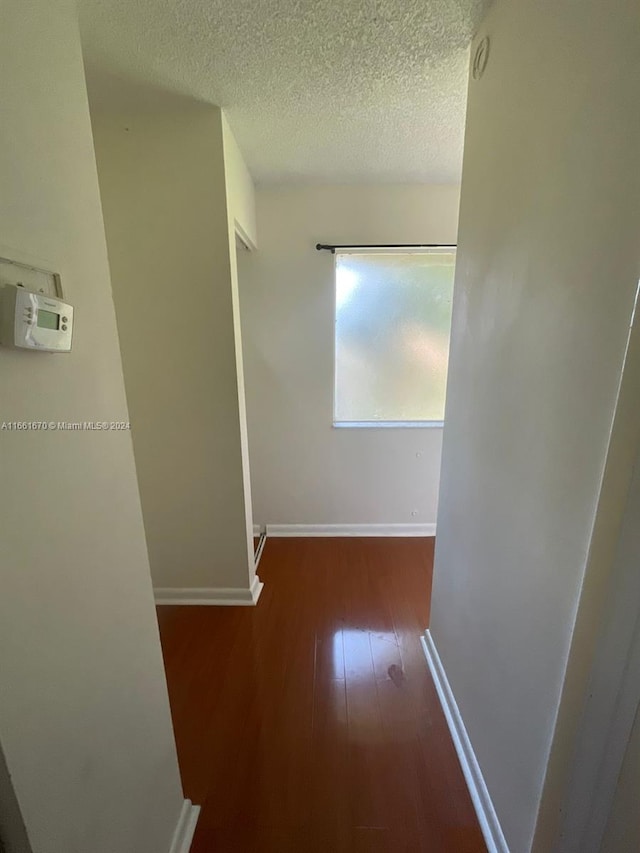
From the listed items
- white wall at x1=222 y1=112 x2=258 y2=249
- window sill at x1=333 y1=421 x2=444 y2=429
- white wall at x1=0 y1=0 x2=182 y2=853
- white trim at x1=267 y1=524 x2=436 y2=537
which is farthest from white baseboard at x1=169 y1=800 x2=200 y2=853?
white wall at x1=222 y1=112 x2=258 y2=249

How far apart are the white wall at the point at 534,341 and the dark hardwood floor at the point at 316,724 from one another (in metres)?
0.25

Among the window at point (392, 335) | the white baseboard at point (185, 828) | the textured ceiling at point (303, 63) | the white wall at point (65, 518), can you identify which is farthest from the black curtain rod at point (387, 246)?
the white baseboard at point (185, 828)

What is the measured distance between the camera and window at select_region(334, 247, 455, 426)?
249 cm

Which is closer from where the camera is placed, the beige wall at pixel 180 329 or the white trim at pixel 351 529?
the beige wall at pixel 180 329

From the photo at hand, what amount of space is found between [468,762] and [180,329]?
208 centimetres

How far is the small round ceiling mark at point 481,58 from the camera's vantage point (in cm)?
111

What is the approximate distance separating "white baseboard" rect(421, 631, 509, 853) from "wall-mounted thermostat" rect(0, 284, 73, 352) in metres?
1.67

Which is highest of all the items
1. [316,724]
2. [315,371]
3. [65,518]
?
[315,371]

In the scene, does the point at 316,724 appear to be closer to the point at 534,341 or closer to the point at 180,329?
the point at 534,341

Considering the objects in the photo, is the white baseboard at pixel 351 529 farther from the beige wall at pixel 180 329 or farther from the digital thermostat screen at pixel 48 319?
the digital thermostat screen at pixel 48 319

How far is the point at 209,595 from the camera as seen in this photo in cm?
219

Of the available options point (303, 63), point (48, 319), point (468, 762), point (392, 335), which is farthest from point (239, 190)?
point (468, 762)

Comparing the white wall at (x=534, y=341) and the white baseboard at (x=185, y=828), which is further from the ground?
the white wall at (x=534, y=341)

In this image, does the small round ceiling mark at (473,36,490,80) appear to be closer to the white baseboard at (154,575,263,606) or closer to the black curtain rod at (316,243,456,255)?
the black curtain rod at (316,243,456,255)
